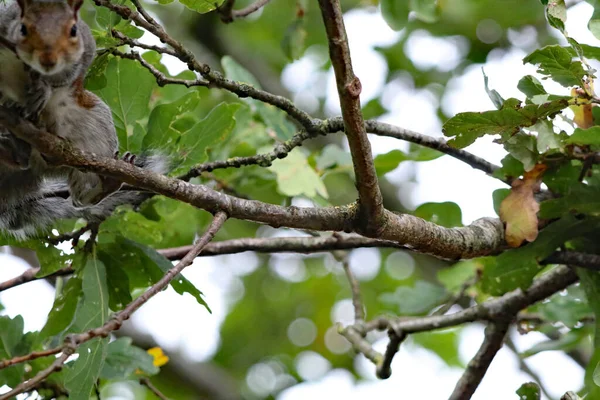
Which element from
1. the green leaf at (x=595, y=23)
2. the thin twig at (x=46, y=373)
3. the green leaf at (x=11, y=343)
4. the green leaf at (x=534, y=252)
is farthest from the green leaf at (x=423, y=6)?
the thin twig at (x=46, y=373)

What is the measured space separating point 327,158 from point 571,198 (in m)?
0.83

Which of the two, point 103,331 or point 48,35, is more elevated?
point 48,35

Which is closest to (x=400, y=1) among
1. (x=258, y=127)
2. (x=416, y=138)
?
(x=416, y=138)

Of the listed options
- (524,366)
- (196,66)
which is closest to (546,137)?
Answer: (196,66)

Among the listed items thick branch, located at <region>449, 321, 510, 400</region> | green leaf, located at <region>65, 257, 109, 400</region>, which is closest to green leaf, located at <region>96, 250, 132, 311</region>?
green leaf, located at <region>65, 257, 109, 400</region>

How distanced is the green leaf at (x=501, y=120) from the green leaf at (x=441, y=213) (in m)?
0.53

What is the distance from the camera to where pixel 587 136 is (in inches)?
59.5

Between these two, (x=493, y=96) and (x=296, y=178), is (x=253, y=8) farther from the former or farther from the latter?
(x=493, y=96)

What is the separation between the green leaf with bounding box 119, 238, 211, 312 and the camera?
1.71 metres

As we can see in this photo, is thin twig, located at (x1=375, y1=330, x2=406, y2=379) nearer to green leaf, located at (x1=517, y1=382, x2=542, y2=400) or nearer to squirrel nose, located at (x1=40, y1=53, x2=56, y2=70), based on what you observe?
green leaf, located at (x1=517, y1=382, x2=542, y2=400)

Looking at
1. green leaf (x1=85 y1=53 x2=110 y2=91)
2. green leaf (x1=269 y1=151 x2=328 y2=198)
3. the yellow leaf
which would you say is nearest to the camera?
green leaf (x1=85 y1=53 x2=110 y2=91)

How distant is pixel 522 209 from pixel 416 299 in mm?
887

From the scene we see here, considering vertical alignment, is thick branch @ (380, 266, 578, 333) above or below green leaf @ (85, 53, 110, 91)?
below

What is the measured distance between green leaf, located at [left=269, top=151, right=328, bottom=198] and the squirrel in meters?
0.36
